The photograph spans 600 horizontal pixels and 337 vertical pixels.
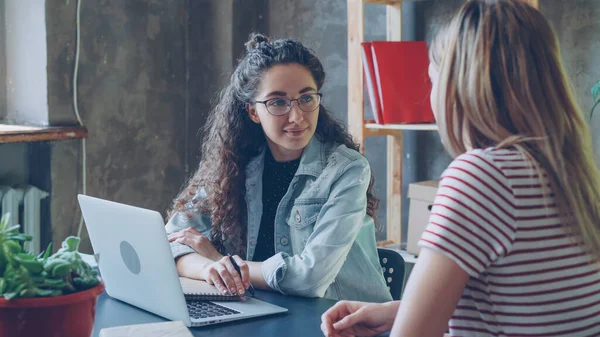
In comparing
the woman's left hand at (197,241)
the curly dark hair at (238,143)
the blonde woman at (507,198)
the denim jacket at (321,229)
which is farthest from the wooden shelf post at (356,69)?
the blonde woman at (507,198)

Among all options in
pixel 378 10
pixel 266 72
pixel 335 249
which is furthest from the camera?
pixel 378 10

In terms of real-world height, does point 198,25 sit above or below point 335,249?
above

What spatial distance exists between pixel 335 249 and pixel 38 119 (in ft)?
6.18

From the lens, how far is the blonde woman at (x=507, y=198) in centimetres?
101

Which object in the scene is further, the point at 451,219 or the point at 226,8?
the point at 226,8

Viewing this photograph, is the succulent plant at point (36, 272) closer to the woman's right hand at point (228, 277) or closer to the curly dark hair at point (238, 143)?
the woman's right hand at point (228, 277)

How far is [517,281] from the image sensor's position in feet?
3.41

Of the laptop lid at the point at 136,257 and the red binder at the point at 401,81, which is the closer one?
the laptop lid at the point at 136,257

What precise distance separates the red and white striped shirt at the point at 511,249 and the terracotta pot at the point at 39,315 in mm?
552

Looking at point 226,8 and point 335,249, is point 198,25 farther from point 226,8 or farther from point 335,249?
point 335,249

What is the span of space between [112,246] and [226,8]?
7.30 ft

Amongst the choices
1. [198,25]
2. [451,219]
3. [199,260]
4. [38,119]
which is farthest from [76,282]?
[198,25]

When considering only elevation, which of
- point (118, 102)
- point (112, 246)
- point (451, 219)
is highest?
point (118, 102)

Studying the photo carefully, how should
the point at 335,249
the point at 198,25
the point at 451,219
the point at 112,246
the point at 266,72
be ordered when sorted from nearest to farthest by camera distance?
the point at 451,219 < the point at 112,246 < the point at 335,249 < the point at 266,72 < the point at 198,25
